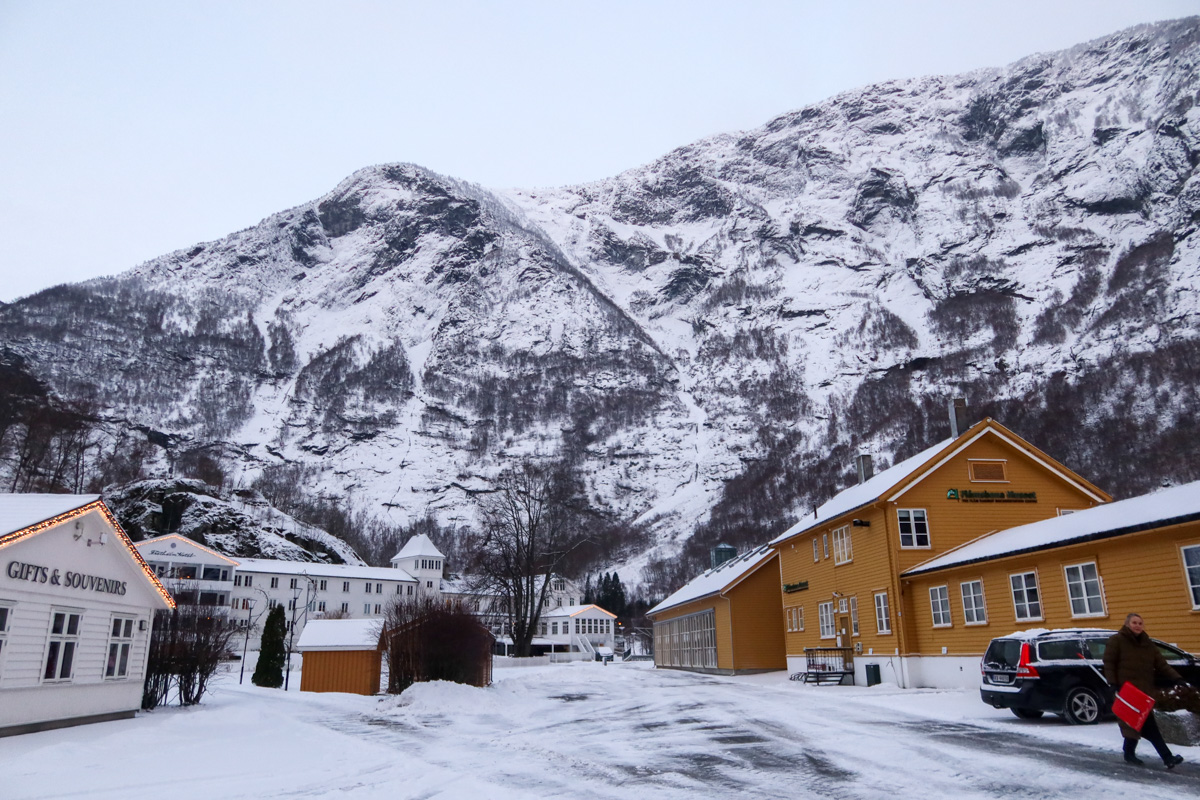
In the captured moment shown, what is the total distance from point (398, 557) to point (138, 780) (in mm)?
99779

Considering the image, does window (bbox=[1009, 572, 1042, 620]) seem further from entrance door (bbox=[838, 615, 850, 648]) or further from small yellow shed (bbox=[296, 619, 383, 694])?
small yellow shed (bbox=[296, 619, 383, 694])

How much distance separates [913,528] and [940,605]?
285 centimetres

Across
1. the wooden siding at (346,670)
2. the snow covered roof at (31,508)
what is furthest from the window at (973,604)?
the snow covered roof at (31,508)

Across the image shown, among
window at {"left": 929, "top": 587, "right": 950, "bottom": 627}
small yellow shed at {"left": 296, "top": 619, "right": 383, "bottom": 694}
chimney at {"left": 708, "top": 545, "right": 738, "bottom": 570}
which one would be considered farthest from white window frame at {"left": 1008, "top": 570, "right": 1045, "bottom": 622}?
chimney at {"left": 708, "top": 545, "right": 738, "bottom": 570}

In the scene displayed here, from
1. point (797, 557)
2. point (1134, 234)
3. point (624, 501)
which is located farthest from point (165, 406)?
point (1134, 234)

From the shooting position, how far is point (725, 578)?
134ft

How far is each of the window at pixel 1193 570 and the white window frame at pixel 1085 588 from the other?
2.31m

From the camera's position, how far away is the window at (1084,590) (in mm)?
18016

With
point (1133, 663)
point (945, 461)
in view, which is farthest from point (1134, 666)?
point (945, 461)

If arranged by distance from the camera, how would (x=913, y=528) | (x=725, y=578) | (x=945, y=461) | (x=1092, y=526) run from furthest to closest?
(x=725, y=578), (x=945, y=461), (x=913, y=528), (x=1092, y=526)

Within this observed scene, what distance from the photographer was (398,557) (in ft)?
352

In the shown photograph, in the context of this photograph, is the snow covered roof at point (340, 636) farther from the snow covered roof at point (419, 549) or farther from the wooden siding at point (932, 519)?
the snow covered roof at point (419, 549)

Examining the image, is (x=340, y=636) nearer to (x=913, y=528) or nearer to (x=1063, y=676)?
(x=913, y=528)

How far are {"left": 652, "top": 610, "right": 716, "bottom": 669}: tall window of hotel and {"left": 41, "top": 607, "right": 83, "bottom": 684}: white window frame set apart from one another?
98.1ft
